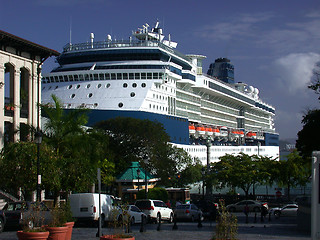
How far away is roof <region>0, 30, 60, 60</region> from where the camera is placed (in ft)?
94.9

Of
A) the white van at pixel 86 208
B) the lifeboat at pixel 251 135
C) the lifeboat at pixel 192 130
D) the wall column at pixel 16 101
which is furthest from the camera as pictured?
the lifeboat at pixel 251 135

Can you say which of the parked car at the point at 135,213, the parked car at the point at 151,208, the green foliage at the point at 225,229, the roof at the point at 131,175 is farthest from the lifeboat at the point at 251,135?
the green foliage at the point at 225,229

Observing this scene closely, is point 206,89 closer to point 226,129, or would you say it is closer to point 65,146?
point 226,129

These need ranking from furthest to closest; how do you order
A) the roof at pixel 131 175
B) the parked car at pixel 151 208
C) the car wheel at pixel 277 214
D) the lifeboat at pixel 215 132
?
the lifeboat at pixel 215 132
the roof at pixel 131 175
the car wheel at pixel 277 214
the parked car at pixel 151 208

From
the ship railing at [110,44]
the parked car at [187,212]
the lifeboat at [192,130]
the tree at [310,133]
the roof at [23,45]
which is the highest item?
the ship railing at [110,44]

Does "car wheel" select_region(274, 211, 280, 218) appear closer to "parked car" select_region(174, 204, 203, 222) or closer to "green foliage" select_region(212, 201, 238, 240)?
"parked car" select_region(174, 204, 203, 222)

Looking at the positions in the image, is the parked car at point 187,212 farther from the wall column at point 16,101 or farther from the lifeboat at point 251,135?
the lifeboat at point 251,135

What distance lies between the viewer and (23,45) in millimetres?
31203

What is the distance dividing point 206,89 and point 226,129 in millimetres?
10477

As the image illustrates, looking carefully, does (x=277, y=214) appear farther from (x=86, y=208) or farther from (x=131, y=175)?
(x=86, y=208)

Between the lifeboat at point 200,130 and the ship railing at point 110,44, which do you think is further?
the lifeboat at point 200,130

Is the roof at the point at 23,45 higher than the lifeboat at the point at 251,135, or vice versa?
the roof at the point at 23,45

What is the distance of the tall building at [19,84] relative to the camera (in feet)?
97.3

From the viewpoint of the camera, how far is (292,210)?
3750 centimetres
